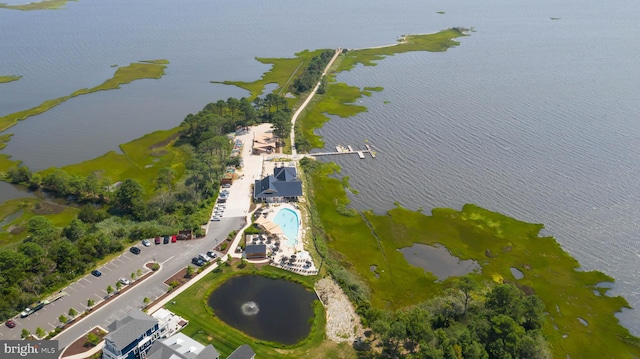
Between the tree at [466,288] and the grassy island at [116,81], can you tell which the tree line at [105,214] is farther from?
the tree at [466,288]

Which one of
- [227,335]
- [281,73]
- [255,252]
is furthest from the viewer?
[281,73]

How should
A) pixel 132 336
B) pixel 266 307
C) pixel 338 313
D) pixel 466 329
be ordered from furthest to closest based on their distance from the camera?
pixel 266 307 < pixel 338 313 < pixel 466 329 < pixel 132 336

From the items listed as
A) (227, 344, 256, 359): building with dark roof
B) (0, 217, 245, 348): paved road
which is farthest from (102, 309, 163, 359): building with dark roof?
(227, 344, 256, 359): building with dark roof

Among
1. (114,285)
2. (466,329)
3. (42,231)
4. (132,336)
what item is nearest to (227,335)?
(132,336)

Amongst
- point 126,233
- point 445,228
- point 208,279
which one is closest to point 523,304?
point 445,228

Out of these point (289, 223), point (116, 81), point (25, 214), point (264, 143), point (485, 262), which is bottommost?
point (485, 262)

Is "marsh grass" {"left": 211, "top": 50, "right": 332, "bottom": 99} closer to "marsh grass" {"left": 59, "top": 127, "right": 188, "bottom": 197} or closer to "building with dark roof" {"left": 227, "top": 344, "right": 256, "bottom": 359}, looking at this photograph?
"marsh grass" {"left": 59, "top": 127, "right": 188, "bottom": 197}

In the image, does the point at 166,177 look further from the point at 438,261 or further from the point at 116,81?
the point at 116,81
